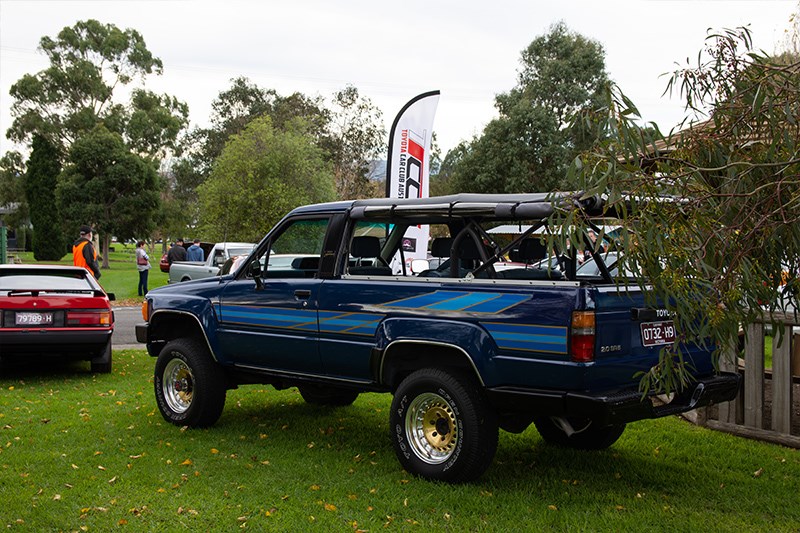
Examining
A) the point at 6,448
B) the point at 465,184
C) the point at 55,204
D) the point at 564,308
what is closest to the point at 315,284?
the point at 564,308

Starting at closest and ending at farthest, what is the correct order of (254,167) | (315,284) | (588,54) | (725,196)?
(725,196)
(315,284)
(254,167)
(588,54)

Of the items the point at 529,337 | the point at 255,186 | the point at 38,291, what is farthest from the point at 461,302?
the point at 255,186

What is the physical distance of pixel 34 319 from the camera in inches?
382

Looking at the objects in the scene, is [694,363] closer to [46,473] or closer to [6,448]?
[46,473]

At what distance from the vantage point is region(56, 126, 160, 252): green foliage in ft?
160

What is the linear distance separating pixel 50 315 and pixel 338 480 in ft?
17.9

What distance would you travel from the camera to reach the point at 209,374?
741cm

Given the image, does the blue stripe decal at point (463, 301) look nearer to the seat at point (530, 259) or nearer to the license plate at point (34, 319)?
the seat at point (530, 259)

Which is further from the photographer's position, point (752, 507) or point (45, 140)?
point (45, 140)

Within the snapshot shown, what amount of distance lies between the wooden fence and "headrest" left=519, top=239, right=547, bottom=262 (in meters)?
1.79

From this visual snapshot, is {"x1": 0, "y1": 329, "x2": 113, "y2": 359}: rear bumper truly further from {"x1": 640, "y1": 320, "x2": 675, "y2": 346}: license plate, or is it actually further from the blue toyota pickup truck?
{"x1": 640, "y1": 320, "x2": 675, "y2": 346}: license plate

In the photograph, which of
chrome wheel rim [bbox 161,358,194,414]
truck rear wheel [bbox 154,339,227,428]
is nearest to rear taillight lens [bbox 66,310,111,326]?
truck rear wheel [bbox 154,339,227,428]

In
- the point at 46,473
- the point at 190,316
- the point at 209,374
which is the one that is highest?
the point at 190,316

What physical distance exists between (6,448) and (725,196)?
5858 mm
